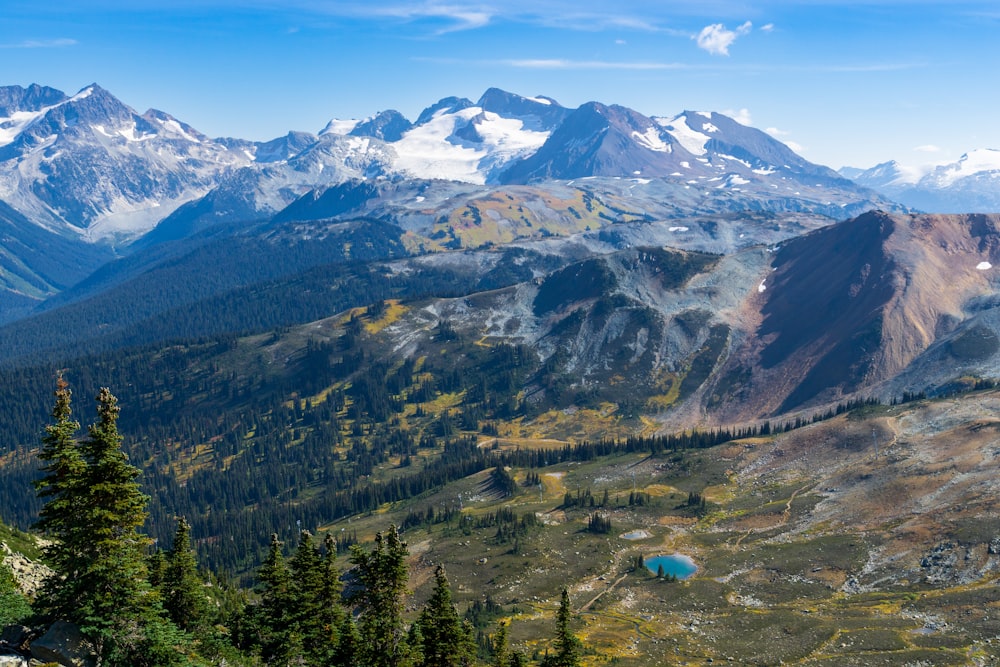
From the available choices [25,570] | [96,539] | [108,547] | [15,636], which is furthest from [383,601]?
[25,570]

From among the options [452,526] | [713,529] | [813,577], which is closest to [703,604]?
[813,577]

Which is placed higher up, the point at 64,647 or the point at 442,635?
the point at 64,647

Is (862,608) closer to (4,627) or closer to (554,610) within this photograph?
(554,610)

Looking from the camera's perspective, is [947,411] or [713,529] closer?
[713,529]

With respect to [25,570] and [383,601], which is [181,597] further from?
[25,570]

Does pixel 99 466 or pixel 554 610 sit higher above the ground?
pixel 99 466

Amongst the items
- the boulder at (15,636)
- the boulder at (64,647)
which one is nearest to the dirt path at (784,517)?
the boulder at (64,647)

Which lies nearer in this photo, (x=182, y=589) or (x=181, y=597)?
(x=182, y=589)
